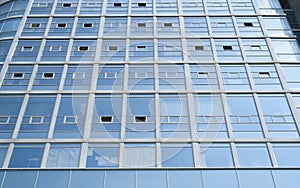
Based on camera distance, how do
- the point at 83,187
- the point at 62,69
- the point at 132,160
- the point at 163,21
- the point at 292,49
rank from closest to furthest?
the point at 83,187
the point at 132,160
the point at 62,69
the point at 292,49
the point at 163,21

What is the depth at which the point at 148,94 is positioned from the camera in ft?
53.8

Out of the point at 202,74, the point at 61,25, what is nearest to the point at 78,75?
the point at 61,25

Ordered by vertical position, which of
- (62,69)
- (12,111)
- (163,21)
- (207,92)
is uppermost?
(163,21)

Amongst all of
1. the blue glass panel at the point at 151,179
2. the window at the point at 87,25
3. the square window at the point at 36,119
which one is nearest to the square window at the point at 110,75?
the square window at the point at 36,119

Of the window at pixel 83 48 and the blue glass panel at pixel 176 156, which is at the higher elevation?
the window at pixel 83 48

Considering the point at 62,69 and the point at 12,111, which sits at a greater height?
the point at 62,69

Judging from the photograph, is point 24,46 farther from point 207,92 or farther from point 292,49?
point 292,49

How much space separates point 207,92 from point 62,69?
6.94 metres

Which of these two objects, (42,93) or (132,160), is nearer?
(132,160)

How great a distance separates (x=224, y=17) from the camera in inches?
824

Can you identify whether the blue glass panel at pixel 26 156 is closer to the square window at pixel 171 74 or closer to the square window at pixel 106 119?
the square window at pixel 106 119

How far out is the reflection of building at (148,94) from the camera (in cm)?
1295

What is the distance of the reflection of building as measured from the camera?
1295 centimetres

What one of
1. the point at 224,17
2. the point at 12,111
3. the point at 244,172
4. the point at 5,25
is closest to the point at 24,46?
the point at 5,25
